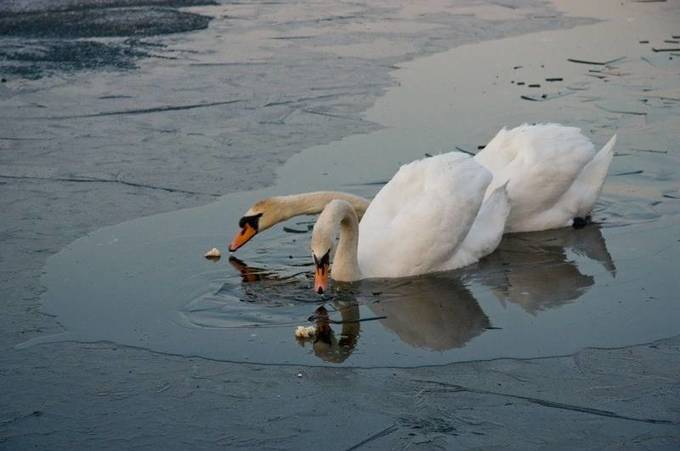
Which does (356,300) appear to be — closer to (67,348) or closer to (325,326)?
(325,326)

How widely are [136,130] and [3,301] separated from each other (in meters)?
4.08

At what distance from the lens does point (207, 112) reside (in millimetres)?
11594

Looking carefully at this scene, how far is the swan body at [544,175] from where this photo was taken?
29.0 feet

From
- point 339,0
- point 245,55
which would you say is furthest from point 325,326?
point 339,0

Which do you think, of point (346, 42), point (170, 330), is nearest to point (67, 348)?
point (170, 330)

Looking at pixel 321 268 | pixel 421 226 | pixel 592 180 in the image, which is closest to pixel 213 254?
pixel 321 268

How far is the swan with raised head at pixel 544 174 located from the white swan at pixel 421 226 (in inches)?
18.5

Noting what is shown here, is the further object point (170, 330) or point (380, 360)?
point (170, 330)

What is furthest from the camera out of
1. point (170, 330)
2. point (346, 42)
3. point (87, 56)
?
point (346, 42)

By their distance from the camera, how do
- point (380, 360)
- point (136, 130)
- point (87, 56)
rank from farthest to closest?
point (87, 56), point (136, 130), point (380, 360)

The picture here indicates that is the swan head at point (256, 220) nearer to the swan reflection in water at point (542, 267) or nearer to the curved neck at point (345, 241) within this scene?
the curved neck at point (345, 241)

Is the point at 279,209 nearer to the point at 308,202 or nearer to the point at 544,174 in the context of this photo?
the point at 308,202

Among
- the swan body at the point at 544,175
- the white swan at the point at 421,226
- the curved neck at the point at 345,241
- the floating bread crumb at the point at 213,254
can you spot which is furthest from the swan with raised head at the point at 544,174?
the floating bread crumb at the point at 213,254

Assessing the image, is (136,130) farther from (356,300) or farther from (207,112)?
(356,300)
